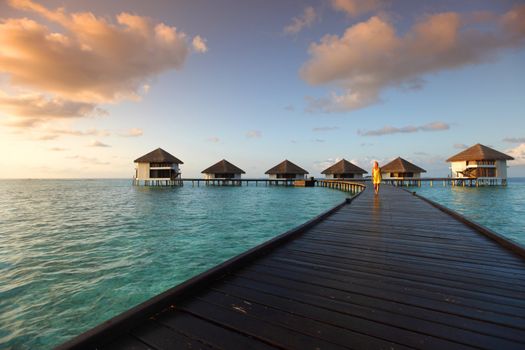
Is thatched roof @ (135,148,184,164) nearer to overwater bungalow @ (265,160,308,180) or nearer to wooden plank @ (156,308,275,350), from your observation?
overwater bungalow @ (265,160,308,180)

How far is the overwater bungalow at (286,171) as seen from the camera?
148 ft

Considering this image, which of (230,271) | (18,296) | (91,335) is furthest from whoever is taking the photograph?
(18,296)

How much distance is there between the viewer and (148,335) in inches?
73.8

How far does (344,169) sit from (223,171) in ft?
71.7

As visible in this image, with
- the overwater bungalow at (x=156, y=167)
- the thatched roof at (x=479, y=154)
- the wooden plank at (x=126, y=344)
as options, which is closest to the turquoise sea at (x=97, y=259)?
the wooden plank at (x=126, y=344)

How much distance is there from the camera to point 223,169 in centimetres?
4559

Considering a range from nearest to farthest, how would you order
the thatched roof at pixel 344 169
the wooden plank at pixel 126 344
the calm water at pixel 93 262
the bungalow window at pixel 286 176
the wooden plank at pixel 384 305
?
1. the wooden plank at pixel 126 344
2. the wooden plank at pixel 384 305
3. the calm water at pixel 93 262
4. the thatched roof at pixel 344 169
5. the bungalow window at pixel 286 176

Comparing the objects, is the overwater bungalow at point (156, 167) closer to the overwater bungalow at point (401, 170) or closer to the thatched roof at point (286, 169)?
the thatched roof at point (286, 169)

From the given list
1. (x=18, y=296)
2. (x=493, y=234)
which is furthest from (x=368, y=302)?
(x=18, y=296)

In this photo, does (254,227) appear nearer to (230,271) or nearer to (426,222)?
(426,222)

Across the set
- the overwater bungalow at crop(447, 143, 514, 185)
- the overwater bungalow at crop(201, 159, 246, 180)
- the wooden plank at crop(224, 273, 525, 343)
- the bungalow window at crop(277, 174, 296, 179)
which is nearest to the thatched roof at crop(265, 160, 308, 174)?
the bungalow window at crop(277, 174, 296, 179)

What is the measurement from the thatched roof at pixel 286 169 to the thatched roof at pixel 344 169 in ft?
15.4

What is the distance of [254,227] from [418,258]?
8.39 m

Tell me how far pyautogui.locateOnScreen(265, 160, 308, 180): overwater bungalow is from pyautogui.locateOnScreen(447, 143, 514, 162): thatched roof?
25260 mm
